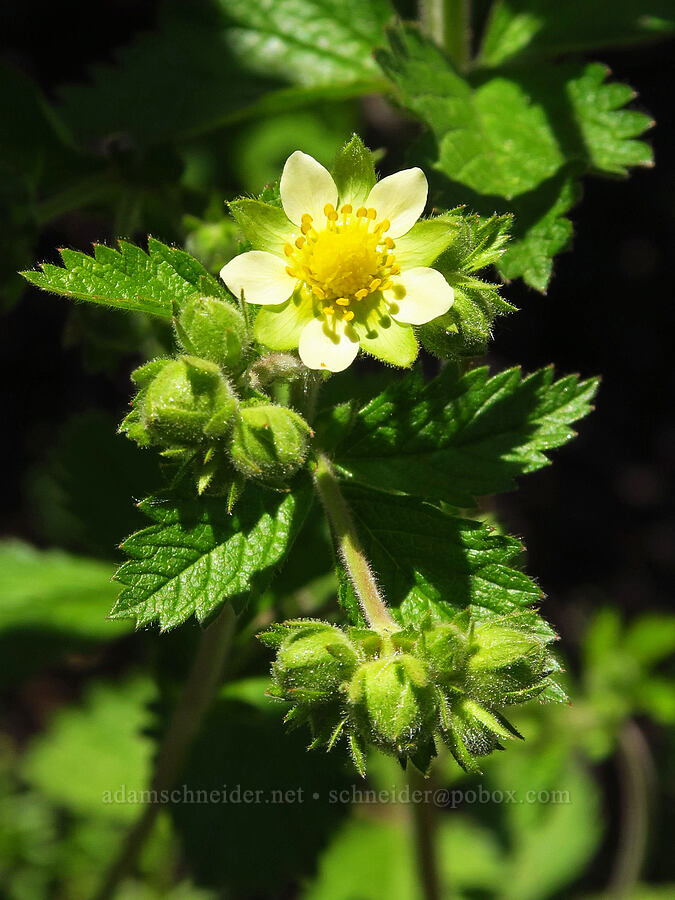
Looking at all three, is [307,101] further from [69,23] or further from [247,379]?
[69,23]

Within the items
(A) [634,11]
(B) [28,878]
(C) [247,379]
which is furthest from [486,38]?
(B) [28,878]

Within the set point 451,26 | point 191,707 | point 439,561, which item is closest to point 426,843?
point 191,707

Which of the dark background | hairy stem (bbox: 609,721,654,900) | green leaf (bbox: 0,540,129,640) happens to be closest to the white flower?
green leaf (bbox: 0,540,129,640)

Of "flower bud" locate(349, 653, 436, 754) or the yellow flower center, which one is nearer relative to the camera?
"flower bud" locate(349, 653, 436, 754)

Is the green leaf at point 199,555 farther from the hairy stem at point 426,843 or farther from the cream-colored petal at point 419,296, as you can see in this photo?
the hairy stem at point 426,843

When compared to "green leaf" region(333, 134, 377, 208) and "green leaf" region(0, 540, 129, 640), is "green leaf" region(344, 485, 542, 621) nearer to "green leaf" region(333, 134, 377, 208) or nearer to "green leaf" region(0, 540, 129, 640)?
"green leaf" region(333, 134, 377, 208)

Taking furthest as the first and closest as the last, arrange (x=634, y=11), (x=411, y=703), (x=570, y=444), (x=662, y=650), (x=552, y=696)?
(x=570, y=444) < (x=662, y=650) < (x=634, y=11) < (x=552, y=696) < (x=411, y=703)

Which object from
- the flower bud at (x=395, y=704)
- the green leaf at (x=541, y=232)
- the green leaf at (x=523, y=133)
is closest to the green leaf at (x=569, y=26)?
the green leaf at (x=523, y=133)
